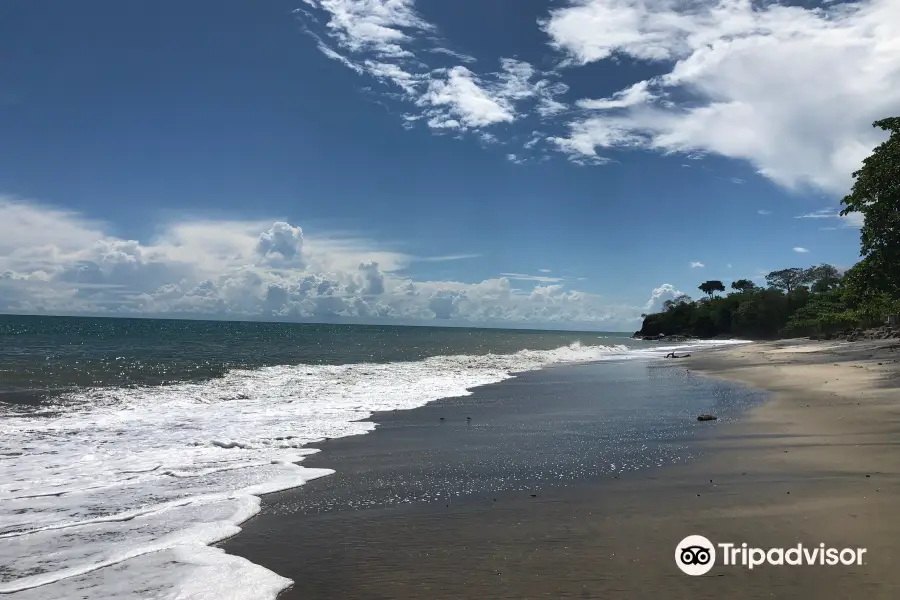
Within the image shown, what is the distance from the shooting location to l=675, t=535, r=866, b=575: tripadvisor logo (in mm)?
5047

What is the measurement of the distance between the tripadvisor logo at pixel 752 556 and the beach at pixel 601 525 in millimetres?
97

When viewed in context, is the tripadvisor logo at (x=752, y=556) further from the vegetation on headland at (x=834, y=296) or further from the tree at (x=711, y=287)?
the tree at (x=711, y=287)

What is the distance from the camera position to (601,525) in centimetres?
608

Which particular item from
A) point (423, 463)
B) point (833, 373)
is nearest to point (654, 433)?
point (423, 463)

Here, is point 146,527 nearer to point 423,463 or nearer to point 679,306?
point 423,463

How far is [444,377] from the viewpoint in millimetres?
28422

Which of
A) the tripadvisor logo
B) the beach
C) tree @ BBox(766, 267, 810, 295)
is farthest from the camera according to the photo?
tree @ BBox(766, 267, 810, 295)

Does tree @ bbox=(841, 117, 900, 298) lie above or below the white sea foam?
above

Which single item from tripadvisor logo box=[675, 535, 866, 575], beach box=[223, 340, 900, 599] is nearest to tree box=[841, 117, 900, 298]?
beach box=[223, 340, 900, 599]

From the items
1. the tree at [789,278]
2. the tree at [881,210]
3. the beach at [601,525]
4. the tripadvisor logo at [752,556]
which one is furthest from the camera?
the tree at [789,278]

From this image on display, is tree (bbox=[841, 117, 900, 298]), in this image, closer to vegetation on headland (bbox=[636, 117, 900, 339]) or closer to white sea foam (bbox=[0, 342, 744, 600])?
vegetation on headland (bbox=[636, 117, 900, 339])

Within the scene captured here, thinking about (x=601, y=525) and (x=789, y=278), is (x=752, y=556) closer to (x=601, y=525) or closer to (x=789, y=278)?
(x=601, y=525)

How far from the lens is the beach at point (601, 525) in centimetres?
472

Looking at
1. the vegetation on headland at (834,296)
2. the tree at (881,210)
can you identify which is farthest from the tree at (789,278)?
the tree at (881,210)
